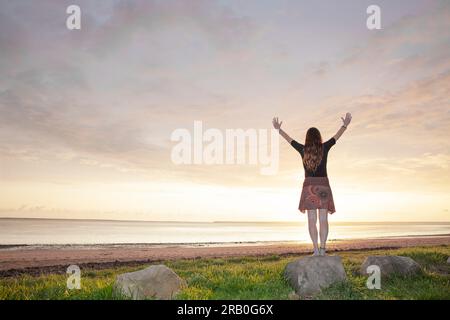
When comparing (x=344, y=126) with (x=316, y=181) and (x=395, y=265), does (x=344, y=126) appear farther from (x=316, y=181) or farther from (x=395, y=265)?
(x=395, y=265)

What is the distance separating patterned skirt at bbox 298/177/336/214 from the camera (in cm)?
834

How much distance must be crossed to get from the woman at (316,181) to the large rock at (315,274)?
0.47 meters

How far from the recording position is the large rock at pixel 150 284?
7551 millimetres

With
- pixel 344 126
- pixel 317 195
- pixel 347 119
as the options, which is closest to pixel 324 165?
pixel 317 195

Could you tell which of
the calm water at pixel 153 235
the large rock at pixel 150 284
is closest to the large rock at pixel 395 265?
the large rock at pixel 150 284

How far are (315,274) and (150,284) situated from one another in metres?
3.96

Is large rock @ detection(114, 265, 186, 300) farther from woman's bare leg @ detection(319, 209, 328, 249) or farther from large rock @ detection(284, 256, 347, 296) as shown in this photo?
woman's bare leg @ detection(319, 209, 328, 249)

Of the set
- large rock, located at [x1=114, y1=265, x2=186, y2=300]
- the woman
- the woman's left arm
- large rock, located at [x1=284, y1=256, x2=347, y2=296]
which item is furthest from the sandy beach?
the woman's left arm

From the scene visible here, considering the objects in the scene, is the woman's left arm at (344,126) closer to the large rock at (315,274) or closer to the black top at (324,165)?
the black top at (324,165)

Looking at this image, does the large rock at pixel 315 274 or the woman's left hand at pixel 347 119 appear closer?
the large rock at pixel 315 274

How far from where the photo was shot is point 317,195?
8.34 meters
